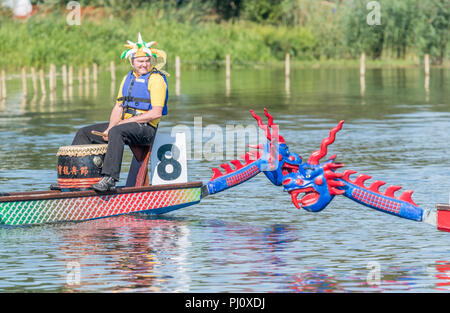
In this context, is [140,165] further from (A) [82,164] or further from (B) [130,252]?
(B) [130,252]

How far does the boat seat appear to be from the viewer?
14.4m

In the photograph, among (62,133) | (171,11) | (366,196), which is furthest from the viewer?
(171,11)

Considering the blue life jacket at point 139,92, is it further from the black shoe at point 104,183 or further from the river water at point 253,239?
the river water at point 253,239

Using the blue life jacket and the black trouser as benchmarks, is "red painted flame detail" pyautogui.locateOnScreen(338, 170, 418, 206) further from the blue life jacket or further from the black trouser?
the blue life jacket

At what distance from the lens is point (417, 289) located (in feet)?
34.1

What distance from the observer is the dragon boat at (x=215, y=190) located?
42.0ft

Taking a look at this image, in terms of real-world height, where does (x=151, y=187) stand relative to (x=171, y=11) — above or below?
below

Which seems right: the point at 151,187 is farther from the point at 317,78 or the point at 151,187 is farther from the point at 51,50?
the point at 51,50

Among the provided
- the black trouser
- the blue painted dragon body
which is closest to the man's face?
the black trouser

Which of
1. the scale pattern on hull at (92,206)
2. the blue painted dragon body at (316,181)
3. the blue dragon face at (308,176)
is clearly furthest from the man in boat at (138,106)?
the blue dragon face at (308,176)

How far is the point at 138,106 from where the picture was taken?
14.2 m

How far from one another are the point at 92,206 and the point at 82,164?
21.3 inches
